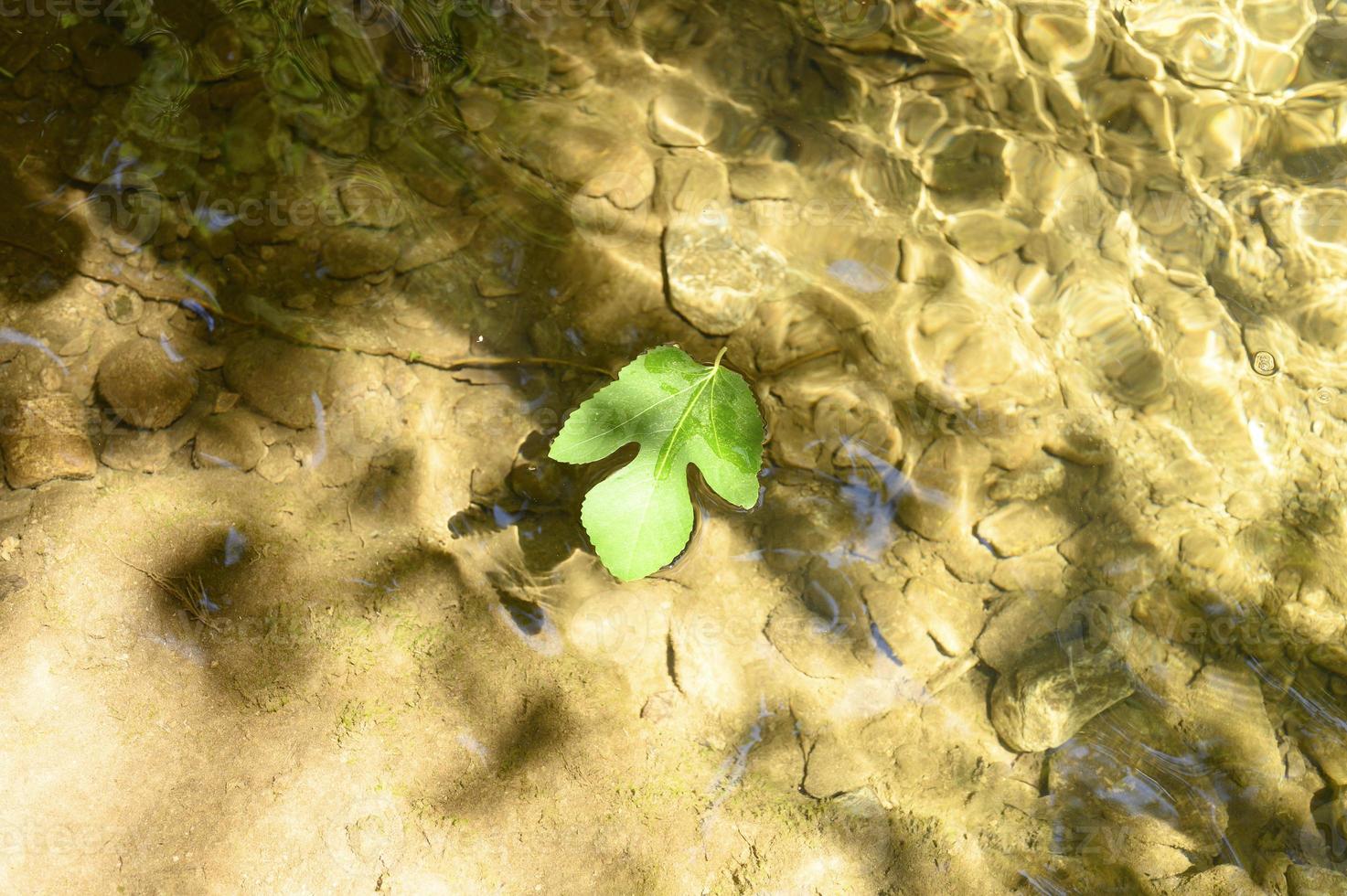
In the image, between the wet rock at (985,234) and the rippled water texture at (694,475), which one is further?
the wet rock at (985,234)

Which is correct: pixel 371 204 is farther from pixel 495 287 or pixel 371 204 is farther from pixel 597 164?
pixel 597 164

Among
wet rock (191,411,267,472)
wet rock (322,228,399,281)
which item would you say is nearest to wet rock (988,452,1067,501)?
wet rock (322,228,399,281)

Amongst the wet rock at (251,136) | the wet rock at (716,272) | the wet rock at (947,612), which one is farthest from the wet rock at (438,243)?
the wet rock at (947,612)

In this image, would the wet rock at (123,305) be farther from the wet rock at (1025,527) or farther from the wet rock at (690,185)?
the wet rock at (1025,527)

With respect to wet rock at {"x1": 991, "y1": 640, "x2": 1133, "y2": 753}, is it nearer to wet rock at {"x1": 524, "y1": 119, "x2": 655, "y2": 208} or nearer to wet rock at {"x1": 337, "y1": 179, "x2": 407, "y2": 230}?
wet rock at {"x1": 524, "y1": 119, "x2": 655, "y2": 208}

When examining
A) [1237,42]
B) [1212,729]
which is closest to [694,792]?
[1212,729]

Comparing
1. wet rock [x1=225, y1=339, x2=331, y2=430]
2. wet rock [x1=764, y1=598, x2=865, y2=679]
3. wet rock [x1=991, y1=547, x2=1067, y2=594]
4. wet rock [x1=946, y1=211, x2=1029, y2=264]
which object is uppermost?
wet rock [x1=946, y1=211, x2=1029, y2=264]
